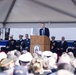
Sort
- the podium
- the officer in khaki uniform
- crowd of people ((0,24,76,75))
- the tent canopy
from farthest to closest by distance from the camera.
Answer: the tent canopy, the podium, the officer in khaki uniform, crowd of people ((0,24,76,75))

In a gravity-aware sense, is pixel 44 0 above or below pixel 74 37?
above

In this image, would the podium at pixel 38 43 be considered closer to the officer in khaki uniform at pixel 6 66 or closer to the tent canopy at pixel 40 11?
the tent canopy at pixel 40 11

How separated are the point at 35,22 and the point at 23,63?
9.10 m

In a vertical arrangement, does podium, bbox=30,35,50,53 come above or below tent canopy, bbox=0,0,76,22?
below

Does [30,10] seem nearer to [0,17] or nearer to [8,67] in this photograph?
[0,17]

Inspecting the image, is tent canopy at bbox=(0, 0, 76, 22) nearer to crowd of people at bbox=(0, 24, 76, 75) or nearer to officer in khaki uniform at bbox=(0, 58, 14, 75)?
crowd of people at bbox=(0, 24, 76, 75)

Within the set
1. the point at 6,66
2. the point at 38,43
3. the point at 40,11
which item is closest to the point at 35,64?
the point at 6,66

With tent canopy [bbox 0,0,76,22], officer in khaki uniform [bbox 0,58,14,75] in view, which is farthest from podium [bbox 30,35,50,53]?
officer in khaki uniform [bbox 0,58,14,75]

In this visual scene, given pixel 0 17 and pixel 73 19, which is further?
pixel 0 17

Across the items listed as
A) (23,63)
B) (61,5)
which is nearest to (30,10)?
(61,5)

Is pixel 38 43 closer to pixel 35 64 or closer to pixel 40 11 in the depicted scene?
pixel 40 11

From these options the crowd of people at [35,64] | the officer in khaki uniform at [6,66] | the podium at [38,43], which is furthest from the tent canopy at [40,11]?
the officer in khaki uniform at [6,66]

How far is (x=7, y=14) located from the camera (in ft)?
43.4

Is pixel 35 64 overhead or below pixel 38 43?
below
